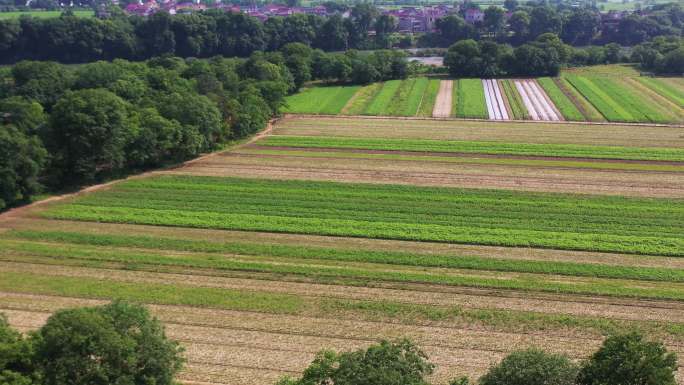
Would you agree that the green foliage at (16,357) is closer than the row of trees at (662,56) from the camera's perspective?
Yes

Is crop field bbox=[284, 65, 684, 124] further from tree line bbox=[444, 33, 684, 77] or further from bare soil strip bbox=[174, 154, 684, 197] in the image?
bare soil strip bbox=[174, 154, 684, 197]

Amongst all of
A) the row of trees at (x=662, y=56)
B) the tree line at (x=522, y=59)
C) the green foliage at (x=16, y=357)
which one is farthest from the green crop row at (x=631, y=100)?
the green foliage at (x=16, y=357)

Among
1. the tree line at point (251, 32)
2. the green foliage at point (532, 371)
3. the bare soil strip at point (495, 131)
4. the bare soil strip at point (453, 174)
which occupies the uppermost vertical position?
the tree line at point (251, 32)

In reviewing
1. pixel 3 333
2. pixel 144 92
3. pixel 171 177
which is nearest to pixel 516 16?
pixel 144 92

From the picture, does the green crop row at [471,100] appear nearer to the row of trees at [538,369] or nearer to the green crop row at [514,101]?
the green crop row at [514,101]

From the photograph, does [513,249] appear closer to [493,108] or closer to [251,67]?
[493,108]

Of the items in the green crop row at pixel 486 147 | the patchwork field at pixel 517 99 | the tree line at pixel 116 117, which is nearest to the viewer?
the tree line at pixel 116 117

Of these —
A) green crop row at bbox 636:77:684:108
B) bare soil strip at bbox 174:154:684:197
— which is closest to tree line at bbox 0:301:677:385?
bare soil strip at bbox 174:154:684:197

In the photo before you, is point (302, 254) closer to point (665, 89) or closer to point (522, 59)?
point (665, 89)
